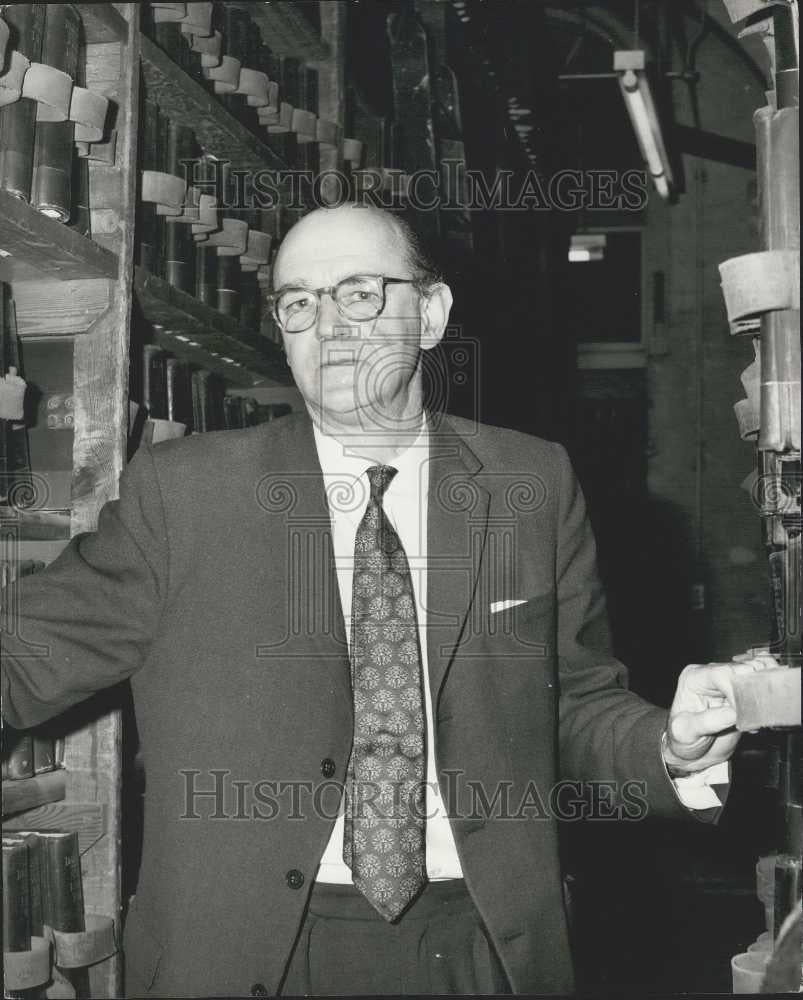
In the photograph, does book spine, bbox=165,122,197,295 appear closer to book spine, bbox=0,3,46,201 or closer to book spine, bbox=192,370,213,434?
book spine, bbox=192,370,213,434

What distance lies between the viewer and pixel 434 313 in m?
1.98

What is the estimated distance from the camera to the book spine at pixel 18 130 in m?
1.80

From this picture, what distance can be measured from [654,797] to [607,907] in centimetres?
364

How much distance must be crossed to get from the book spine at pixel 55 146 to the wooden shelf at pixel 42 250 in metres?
0.05

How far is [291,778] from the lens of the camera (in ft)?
5.11

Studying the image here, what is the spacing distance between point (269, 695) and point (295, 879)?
259 mm

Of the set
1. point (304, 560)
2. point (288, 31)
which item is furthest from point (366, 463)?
point (288, 31)

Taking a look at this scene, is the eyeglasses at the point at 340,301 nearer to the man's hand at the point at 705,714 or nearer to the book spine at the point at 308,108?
the man's hand at the point at 705,714

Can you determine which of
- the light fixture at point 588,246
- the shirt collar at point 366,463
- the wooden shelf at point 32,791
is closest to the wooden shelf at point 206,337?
the shirt collar at point 366,463

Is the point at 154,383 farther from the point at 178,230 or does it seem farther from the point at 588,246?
the point at 588,246

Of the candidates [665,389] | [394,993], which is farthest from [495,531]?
[665,389]

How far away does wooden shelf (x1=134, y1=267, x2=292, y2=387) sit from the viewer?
2.36 meters

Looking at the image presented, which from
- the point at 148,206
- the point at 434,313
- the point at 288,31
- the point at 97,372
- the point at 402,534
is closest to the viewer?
the point at 402,534

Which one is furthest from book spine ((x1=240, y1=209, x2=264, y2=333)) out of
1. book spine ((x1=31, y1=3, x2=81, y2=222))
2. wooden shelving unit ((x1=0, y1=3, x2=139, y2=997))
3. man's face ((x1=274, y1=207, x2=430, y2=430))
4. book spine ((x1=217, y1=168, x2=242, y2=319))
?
man's face ((x1=274, y1=207, x2=430, y2=430))
